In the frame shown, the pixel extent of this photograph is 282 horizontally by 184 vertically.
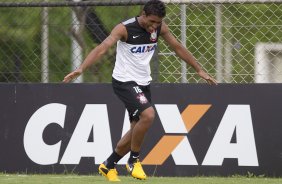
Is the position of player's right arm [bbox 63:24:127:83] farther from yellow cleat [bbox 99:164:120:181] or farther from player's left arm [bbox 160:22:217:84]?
yellow cleat [bbox 99:164:120:181]

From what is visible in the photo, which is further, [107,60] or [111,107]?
[107,60]

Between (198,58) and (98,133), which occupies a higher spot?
(198,58)

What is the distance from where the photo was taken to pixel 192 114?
10.1m

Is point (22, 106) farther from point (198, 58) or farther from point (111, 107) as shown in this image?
point (198, 58)

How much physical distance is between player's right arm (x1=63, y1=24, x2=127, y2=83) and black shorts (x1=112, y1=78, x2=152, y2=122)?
49cm

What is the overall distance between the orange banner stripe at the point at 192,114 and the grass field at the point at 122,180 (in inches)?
26.6

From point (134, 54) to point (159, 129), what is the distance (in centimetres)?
151

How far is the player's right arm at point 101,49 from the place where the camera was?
8.32 m

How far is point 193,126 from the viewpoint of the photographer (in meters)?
10.1

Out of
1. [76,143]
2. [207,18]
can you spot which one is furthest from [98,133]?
[207,18]

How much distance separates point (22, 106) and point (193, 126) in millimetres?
2025

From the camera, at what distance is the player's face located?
8789 millimetres

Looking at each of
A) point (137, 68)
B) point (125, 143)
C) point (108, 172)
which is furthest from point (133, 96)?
point (108, 172)

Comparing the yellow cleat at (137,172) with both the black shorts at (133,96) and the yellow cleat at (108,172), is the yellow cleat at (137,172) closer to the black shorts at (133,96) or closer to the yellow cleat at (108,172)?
the yellow cleat at (108,172)
